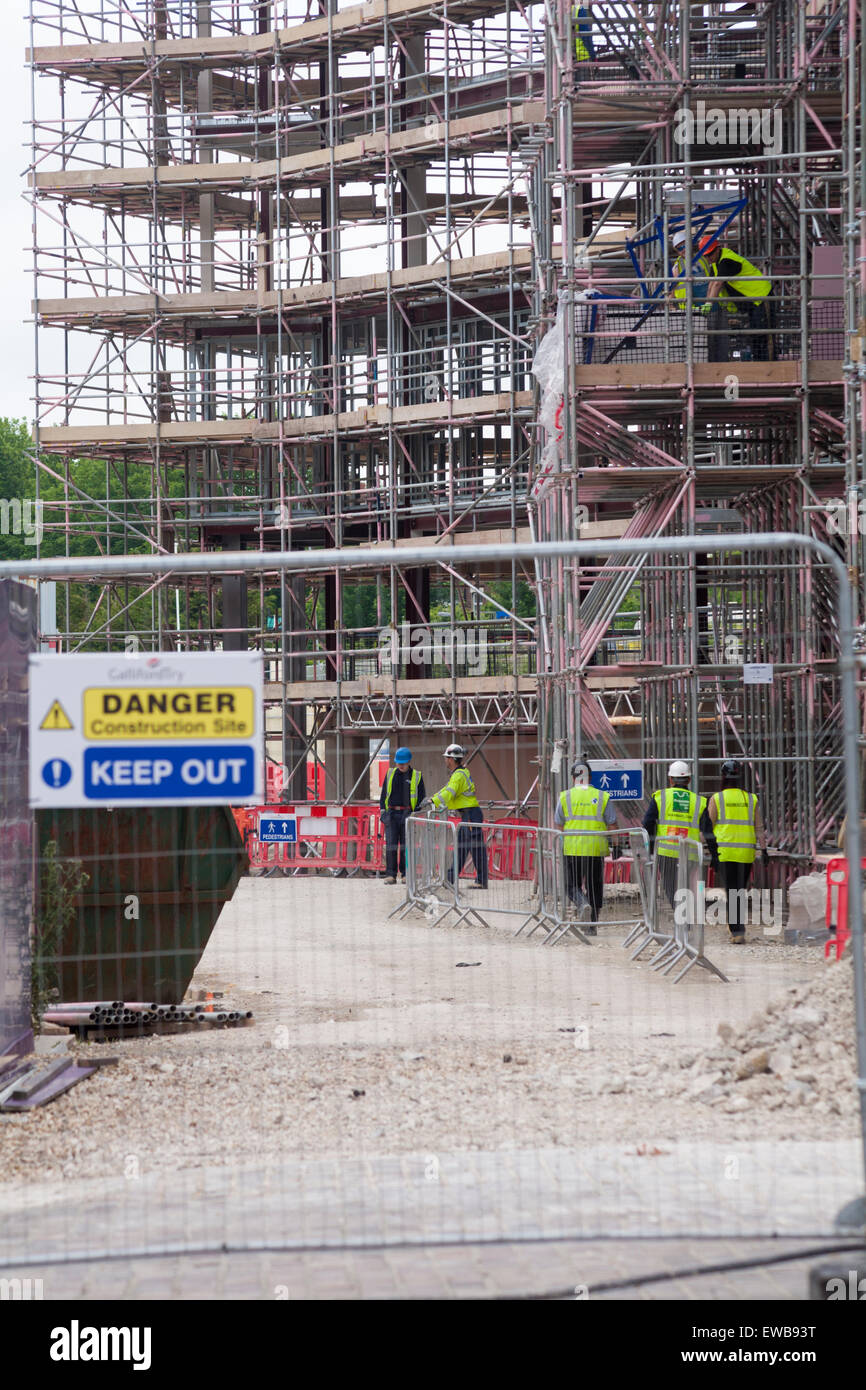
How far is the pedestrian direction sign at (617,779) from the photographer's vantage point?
56.1ft

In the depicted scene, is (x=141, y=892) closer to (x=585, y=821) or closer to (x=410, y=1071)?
(x=410, y=1071)

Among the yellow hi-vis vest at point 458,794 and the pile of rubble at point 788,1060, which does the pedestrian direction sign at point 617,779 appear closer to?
the yellow hi-vis vest at point 458,794

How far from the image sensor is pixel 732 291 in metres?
19.7

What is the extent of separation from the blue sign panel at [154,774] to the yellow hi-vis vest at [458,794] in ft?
46.1

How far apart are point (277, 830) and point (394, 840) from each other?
2.30 m

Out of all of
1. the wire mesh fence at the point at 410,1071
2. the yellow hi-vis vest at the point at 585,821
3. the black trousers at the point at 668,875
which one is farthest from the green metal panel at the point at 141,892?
the yellow hi-vis vest at the point at 585,821

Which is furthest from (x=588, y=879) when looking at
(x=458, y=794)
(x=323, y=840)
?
(x=323, y=840)

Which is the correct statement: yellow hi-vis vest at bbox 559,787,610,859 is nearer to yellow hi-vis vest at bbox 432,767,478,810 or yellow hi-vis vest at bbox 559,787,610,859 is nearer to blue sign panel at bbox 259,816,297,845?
yellow hi-vis vest at bbox 432,767,478,810

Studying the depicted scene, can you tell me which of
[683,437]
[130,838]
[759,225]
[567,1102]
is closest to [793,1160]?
[567,1102]

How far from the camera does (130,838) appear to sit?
35.3ft

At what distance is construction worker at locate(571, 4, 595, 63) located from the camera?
2035 centimetres

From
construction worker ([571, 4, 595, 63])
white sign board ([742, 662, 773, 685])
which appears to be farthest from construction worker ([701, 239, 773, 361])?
white sign board ([742, 662, 773, 685])

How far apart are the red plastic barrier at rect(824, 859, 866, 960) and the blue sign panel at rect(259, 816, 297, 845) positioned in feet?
38.6
